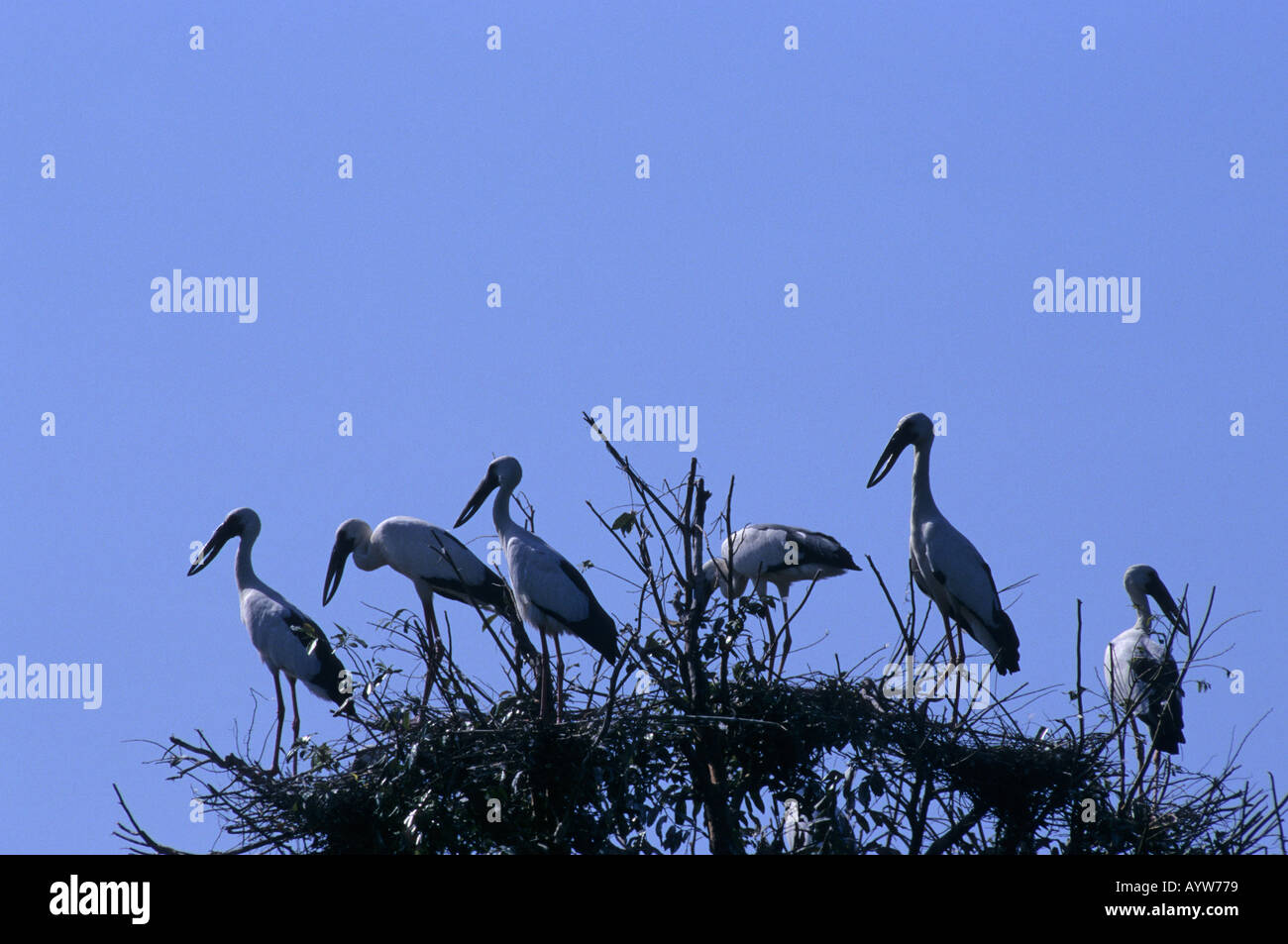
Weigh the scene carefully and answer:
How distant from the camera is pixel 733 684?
5641 mm

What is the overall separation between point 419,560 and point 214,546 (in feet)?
5.50

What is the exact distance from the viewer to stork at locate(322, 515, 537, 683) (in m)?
9.22

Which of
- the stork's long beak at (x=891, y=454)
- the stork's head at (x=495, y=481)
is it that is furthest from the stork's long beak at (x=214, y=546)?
the stork's long beak at (x=891, y=454)

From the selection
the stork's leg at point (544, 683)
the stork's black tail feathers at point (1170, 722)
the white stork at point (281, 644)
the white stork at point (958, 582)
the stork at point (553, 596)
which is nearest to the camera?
the stork's leg at point (544, 683)

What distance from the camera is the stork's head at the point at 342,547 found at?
31.4 feet

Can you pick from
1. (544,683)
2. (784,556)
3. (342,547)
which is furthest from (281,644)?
(544,683)

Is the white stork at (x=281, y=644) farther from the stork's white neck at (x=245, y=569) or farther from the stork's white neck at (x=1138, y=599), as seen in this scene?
the stork's white neck at (x=1138, y=599)

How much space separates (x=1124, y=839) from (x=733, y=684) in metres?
1.48

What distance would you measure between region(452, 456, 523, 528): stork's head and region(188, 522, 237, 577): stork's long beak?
176 centimetres

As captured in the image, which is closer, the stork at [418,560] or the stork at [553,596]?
the stork at [553,596]

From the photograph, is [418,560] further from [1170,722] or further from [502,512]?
[1170,722]

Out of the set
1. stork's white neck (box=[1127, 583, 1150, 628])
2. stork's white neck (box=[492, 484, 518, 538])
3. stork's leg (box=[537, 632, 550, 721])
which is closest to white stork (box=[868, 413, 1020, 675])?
stork's white neck (box=[1127, 583, 1150, 628])

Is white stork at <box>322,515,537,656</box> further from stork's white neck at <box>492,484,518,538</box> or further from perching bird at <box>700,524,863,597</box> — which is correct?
perching bird at <box>700,524,863,597</box>
